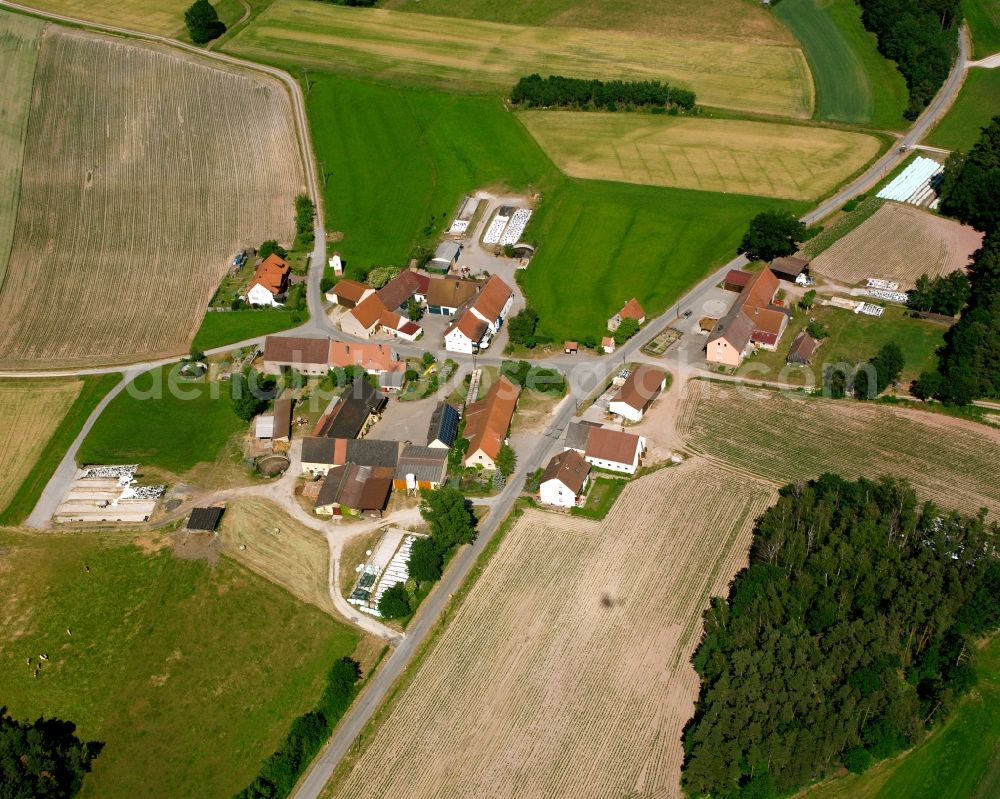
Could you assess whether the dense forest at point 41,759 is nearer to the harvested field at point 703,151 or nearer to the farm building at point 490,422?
the farm building at point 490,422

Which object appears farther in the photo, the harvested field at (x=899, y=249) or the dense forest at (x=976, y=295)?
the harvested field at (x=899, y=249)

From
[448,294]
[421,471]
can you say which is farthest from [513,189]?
[421,471]

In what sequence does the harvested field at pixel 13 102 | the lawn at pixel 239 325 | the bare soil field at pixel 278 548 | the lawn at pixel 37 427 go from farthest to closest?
1. the harvested field at pixel 13 102
2. the lawn at pixel 239 325
3. the lawn at pixel 37 427
4. the bare soil field at pixel 278 548

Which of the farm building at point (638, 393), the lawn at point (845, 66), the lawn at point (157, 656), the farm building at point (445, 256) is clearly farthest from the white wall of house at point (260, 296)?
the lawn at point (845, 66)

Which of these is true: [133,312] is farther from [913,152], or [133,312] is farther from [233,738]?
[913,152]

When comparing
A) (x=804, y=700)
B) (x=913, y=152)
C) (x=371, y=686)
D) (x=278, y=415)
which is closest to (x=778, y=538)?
(x=804, y=700)

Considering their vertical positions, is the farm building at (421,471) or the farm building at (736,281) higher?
the farm building at (736,281)

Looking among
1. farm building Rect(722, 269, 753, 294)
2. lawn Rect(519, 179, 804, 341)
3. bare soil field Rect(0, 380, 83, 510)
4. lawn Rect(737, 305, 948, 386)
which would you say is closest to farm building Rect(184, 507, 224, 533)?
bare soil field Rect(0, 380, 83, 510)
